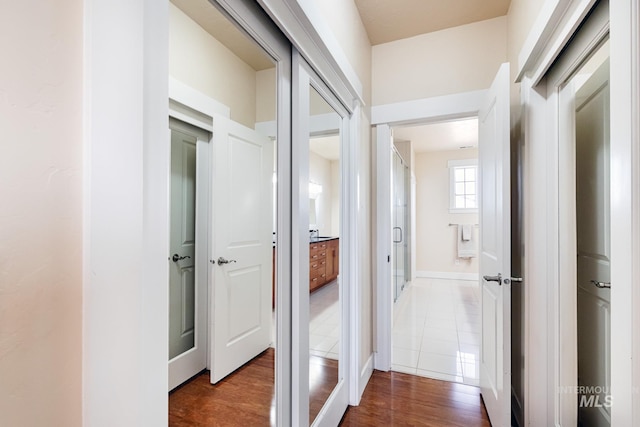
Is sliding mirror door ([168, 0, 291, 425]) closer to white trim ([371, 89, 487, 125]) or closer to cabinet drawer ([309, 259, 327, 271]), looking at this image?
cabinet drawer ([309, 259, 327, 271])

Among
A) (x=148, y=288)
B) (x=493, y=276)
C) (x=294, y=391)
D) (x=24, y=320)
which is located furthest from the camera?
(x=493, y=276)

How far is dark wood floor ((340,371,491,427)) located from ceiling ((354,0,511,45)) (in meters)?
2.68

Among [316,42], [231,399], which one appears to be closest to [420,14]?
[316,42]

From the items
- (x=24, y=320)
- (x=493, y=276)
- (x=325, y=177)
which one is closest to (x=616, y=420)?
(x=493, y=276)

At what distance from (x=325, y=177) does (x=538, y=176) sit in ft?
3.85

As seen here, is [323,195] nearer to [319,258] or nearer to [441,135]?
[319,258]

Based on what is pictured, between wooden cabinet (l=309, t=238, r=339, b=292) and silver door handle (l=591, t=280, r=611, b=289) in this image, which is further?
wooden cabinet (l=309, t=238, r=339, b=292)

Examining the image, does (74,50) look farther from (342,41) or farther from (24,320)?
(342,41)

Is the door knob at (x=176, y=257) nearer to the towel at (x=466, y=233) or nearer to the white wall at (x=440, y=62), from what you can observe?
the white wall at (x=440, y=62)

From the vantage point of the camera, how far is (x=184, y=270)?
0.86m

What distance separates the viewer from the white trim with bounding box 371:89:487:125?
213 cm

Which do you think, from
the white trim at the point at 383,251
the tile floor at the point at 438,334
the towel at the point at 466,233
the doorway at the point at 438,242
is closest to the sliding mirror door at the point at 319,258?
the white trim at the point at 383,251

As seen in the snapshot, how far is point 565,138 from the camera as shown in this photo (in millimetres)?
1465
